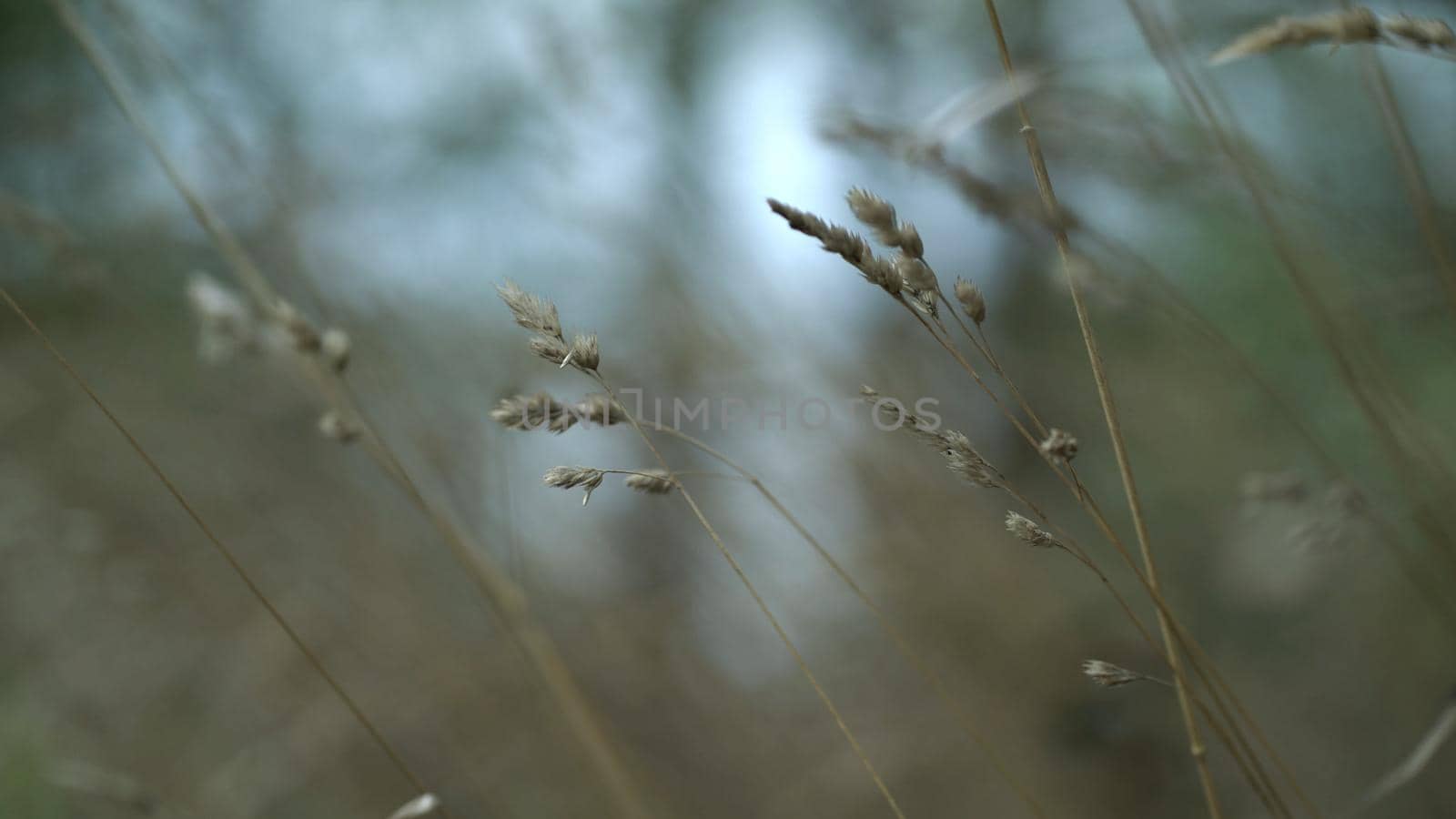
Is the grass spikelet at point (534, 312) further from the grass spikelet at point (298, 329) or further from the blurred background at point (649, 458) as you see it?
the blurred background at point (649, 458)

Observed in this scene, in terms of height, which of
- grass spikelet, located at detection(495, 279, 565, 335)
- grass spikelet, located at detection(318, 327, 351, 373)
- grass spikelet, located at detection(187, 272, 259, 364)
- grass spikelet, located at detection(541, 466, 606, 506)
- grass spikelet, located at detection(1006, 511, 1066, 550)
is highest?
grass spikelet, located at detection(187, 272, 259, 364)

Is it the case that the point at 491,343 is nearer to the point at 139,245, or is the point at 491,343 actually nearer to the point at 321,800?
the point at 321,800

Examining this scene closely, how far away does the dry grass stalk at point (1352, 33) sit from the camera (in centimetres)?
39

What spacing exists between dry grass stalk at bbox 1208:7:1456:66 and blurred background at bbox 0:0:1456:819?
1.18 feet

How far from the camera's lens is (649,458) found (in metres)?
1.85

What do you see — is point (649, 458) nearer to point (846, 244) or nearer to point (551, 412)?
point (551, 412)

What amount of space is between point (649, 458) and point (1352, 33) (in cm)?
156

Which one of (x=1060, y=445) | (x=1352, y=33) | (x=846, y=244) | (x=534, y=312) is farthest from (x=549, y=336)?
(x=1352, y=33)

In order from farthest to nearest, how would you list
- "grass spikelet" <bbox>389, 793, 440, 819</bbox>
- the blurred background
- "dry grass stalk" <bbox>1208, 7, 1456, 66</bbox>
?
the blurred background
"grass spikelet" <bbox>389, 793, 440, 819</bbox>
"dry grass stalk" <bbox>1208, 7, 1456, 66</bbox>

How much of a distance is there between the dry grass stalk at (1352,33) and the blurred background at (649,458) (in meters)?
0.36

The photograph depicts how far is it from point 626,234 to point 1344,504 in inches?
39.6

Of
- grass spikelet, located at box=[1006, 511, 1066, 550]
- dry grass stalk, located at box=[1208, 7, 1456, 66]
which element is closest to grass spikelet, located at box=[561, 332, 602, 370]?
grass spikelet, located at box=[1006, 511, 1066, 550]

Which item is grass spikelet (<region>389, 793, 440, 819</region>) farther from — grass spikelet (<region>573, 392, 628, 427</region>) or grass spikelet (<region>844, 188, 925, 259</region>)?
grass spikelet (<region>844, 188, 925, 259</region>)

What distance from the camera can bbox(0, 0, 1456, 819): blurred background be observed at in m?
1.14
